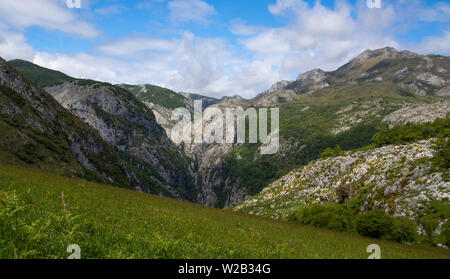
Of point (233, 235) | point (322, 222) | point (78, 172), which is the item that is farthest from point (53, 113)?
point (233, 235)

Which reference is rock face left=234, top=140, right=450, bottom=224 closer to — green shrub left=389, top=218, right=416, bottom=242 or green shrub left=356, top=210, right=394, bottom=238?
green shrub left=389, top=218, right=416, bottom=242

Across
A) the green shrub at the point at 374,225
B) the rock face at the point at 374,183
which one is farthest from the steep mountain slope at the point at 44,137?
the rock face at the point at 374,183

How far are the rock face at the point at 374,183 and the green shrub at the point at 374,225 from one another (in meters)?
15.1

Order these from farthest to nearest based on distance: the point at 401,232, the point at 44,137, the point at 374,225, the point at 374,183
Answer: the point at 44,137 < the point at 374,183 < the point at 401,232 < the point at 374,225

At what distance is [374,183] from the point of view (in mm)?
63906

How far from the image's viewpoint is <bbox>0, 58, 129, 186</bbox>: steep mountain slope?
7638 centimetres

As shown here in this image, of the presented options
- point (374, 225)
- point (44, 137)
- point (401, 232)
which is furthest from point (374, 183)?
point (44, 137)

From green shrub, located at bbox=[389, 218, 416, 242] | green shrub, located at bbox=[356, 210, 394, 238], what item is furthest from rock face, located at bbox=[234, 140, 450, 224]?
green shrub, located at bbox=[356, 210, 394, 238]

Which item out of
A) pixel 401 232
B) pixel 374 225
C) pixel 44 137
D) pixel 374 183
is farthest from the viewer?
pixel 44 137

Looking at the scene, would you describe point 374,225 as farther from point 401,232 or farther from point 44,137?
point 44,137

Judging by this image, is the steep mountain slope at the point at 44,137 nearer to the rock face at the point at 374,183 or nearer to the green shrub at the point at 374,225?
the green shrub at the point at 374,225

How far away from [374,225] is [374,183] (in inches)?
1555

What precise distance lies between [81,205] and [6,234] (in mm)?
7619

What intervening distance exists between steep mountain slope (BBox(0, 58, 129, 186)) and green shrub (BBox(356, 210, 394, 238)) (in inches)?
2620
